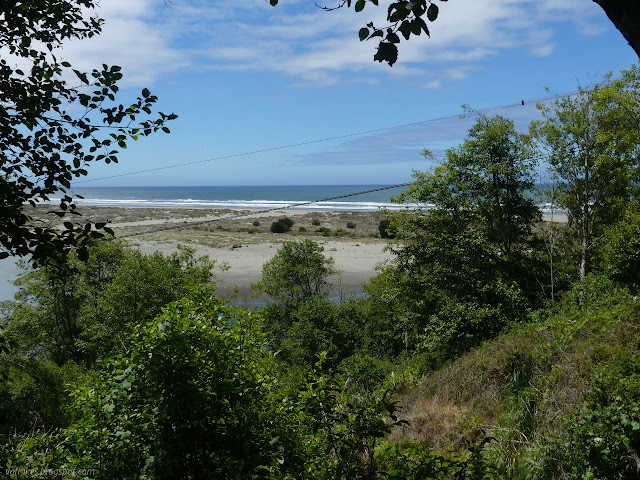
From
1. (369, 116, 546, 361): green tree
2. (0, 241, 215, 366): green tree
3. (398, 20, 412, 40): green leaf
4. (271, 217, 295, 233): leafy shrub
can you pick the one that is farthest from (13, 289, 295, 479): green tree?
(271, 217, 295, 233): leafy shrub

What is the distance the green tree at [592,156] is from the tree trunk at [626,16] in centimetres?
2087

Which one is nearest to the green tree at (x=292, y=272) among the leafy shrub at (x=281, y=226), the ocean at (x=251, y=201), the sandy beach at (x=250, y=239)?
the sandy beach at (x=250, y=239)

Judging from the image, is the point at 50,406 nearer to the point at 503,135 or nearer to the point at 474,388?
the point at 474,388

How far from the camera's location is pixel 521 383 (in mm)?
8711

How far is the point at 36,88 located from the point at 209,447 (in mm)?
3006

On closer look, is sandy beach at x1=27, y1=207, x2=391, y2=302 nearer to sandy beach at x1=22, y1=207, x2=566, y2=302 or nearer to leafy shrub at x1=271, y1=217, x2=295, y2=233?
sandy beach at x1=22, y1=207, x2=566, y2=302

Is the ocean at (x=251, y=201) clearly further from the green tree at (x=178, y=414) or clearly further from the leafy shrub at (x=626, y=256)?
the green tree at (x=178, y=414)

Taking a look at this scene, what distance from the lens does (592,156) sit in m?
21.5

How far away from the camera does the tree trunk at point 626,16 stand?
1468mm

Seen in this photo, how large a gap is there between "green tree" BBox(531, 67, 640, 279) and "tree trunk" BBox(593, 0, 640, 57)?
2087 centimetres

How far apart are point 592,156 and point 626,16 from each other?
76.4ft

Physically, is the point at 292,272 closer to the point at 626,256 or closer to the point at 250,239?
the point at 626,256

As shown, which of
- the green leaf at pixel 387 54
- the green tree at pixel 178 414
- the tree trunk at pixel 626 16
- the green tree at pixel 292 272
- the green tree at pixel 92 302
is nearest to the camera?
the tree trunk at pixel 626 16

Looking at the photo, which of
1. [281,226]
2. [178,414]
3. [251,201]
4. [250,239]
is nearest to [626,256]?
[178,414]
